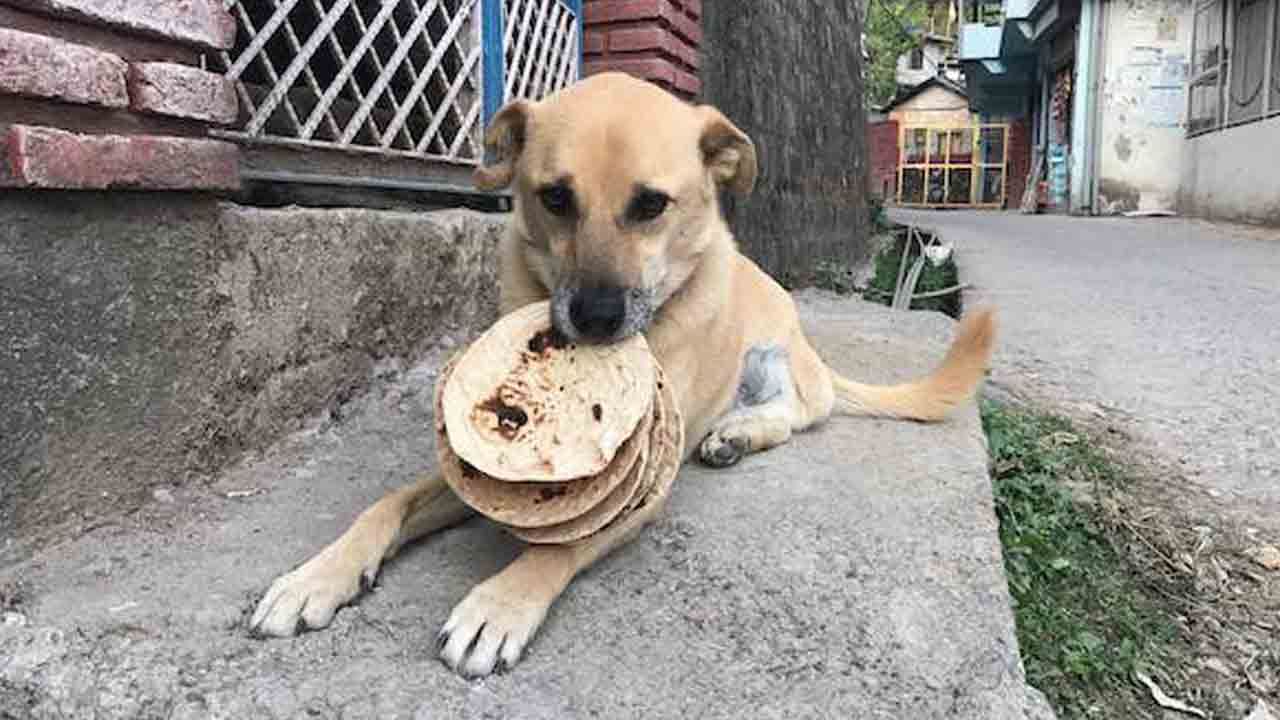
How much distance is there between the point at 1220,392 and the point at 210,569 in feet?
11.9

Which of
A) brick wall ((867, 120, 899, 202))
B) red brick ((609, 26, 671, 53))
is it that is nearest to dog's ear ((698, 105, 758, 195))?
red brick ((609, 26, 671, 53))

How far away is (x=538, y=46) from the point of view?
14.2 feet

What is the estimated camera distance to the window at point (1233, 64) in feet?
44.8

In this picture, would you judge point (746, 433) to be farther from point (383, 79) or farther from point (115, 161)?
point (383, 79)

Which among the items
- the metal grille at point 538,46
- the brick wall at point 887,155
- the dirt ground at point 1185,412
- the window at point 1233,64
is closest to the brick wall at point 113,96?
the metal grille at point 538,46

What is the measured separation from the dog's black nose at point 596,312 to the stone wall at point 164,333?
2.95ft

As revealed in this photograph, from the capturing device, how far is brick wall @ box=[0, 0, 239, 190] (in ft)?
6.09

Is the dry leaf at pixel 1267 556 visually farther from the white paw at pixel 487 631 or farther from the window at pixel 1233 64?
the window at pixel 1233 64

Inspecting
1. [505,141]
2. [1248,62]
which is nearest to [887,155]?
[1248,62]

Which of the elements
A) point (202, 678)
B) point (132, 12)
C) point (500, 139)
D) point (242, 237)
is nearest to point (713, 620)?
point (202, 678)

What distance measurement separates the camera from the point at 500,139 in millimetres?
2375

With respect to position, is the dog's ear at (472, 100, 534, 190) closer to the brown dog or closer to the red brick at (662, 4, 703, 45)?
the brown dog

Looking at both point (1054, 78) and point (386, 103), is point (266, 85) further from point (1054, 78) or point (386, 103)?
point (1054, 78)

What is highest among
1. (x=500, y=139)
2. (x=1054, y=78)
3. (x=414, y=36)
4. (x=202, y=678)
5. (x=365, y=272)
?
(x=1054, y=78)
